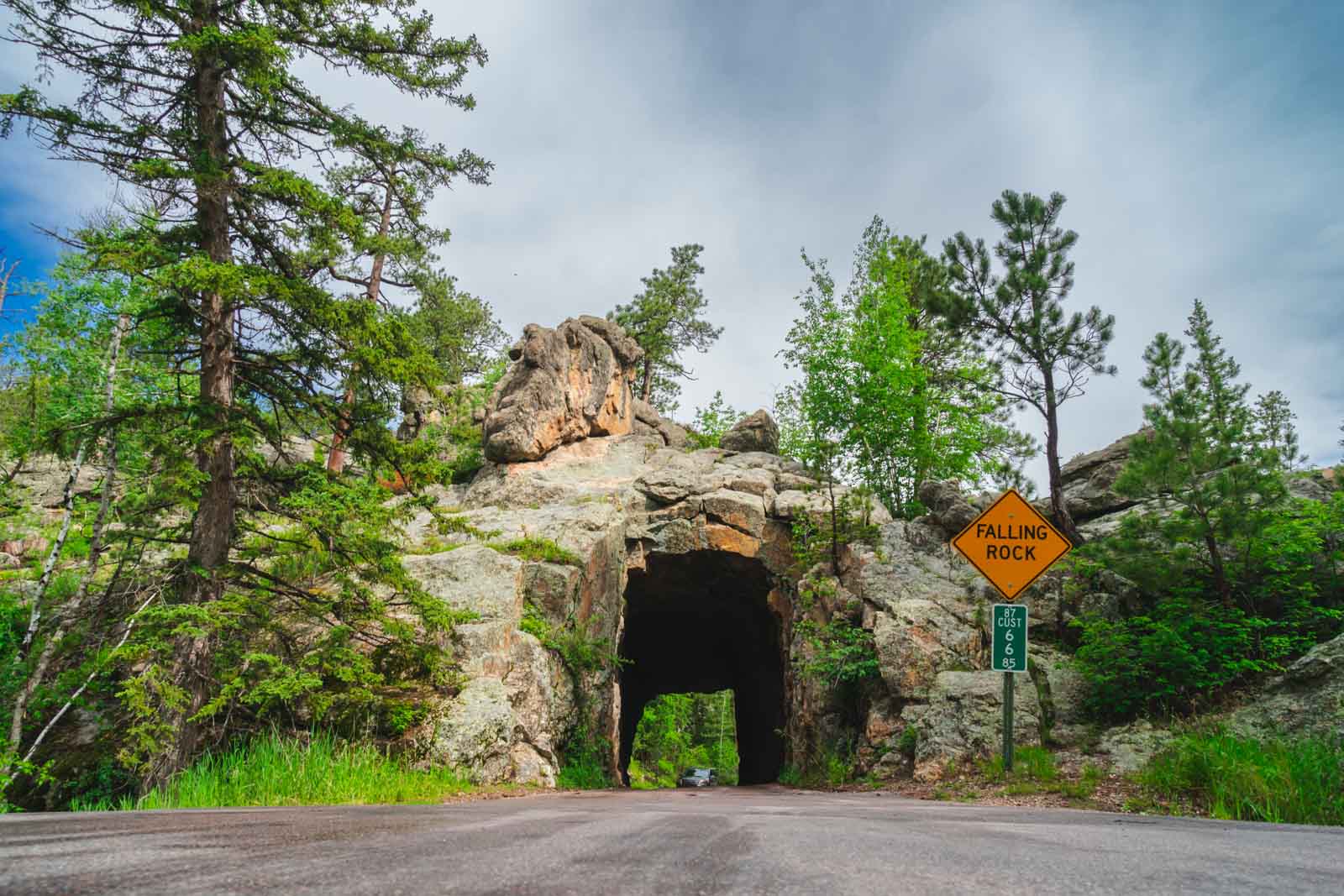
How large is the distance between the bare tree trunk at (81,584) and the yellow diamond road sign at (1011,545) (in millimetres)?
11825

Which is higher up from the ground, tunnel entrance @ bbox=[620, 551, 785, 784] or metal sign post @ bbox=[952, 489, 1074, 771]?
metal sign post @ bbox=[952, 489, 1074, 771]

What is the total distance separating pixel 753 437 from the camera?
26.3m

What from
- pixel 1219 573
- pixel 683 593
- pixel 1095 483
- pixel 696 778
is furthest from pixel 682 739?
pixel 1219 573

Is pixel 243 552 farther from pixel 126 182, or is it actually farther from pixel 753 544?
pixel 753 544

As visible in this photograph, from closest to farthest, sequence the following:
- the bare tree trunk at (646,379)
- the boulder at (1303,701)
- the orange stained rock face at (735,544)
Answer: the boulder at (1303,701)
the orange stained rock face at (735,544)
the bare tree trunk at (646,379)

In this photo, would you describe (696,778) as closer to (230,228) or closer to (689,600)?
(689,600)

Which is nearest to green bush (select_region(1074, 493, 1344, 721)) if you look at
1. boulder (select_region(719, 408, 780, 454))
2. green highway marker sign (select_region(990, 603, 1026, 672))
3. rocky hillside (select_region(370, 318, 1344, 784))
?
rocky hillside (select_region(370, 318, 1344, 784))

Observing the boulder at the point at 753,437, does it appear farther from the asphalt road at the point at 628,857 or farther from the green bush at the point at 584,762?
the asphalt road at the point at 628,857

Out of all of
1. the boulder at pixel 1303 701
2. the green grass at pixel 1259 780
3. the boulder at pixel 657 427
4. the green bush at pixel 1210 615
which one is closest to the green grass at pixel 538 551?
the green bush at pixel 1210 615

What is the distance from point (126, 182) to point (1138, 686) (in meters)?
15.8

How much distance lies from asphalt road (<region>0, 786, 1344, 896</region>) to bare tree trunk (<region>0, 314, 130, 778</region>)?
309 inches

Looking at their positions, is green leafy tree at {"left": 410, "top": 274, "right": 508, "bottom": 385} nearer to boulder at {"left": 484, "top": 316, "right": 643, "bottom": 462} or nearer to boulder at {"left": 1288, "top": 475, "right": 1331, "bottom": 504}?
boulder at {"left": 484, "top": 316, "right": 643, "bottom": 462}

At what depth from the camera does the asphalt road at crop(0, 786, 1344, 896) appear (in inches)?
75.8

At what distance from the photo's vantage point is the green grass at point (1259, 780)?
5.64 m
